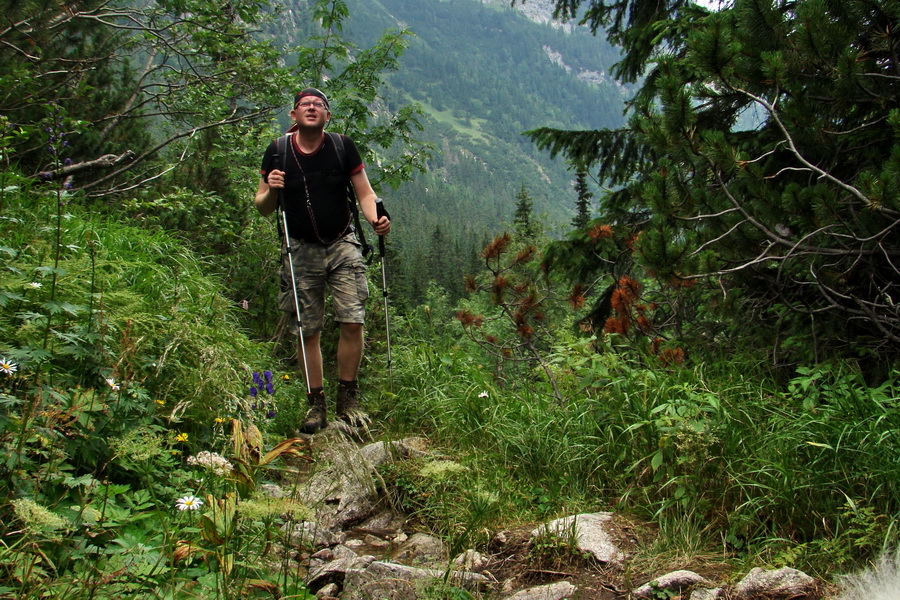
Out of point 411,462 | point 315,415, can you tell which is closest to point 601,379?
point 411,462

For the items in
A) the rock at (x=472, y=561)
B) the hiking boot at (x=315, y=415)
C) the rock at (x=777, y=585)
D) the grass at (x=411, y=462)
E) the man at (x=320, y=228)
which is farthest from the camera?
the man at (x=320, y=228)

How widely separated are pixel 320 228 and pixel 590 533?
300 centimetres

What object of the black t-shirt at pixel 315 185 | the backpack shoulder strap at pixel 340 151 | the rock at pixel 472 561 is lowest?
the rock at pixel 472 561

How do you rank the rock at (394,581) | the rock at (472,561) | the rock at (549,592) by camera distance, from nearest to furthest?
the rock at (394,581) → the rock at (549,592) → the rock at (472,561)

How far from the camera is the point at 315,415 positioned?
4.55 m

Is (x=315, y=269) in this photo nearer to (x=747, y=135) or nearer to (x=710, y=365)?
(x=710, y=365)

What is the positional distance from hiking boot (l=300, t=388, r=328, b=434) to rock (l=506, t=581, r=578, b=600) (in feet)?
7.70

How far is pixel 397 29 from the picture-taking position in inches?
336

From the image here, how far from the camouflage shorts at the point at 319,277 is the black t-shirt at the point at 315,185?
0.36 ft

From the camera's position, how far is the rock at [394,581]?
7.71ft

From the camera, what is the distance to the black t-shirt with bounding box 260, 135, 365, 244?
180 inches

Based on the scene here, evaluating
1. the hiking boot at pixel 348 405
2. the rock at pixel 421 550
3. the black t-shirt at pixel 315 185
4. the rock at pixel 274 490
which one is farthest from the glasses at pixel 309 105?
the rock at pixel 421 550

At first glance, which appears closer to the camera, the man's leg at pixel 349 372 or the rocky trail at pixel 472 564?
the rocky trail at pixel 472 564

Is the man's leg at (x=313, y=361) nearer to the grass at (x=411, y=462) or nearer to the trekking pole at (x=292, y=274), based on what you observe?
the trekking pole at (x=292, y=274)
